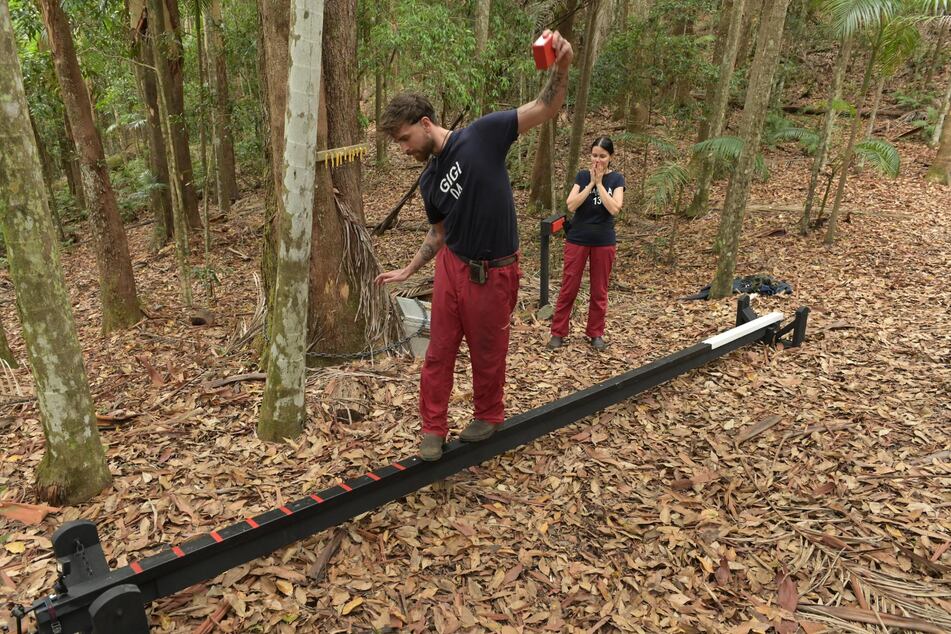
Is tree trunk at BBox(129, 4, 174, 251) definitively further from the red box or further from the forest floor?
the red box

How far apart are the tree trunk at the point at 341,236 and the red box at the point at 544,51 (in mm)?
1998

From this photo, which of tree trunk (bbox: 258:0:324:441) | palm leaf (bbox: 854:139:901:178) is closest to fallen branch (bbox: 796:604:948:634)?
tree trunk (bbox: 258:0:324:441)

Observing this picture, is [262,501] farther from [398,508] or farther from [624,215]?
[624,215]

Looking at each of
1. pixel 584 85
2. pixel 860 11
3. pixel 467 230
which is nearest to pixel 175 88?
pixel 584 85

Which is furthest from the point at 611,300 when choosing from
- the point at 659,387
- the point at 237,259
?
the point at 237,259

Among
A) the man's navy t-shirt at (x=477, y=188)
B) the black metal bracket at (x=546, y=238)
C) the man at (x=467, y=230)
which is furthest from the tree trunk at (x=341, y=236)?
the black metal bracket at (x=546, y=238)

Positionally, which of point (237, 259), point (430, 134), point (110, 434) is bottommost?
point (237, 259)

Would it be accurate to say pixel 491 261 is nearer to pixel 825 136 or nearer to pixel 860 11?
pixel 860 11

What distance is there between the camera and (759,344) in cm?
561

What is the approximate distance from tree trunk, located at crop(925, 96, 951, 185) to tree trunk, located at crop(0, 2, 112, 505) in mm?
14846

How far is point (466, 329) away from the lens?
10.5 feet

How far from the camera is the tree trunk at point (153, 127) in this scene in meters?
8.66

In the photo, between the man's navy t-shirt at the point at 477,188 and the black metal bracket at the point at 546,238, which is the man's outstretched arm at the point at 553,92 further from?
the black metal bracket at the point at 546,238

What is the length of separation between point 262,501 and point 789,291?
6629 millimetres
